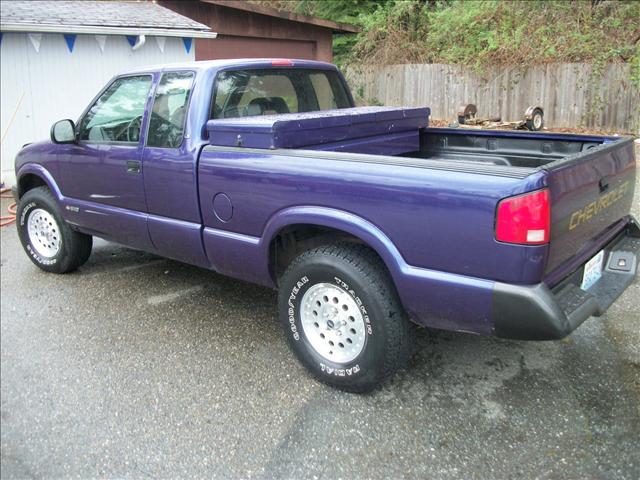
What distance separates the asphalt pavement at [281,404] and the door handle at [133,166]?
112cm

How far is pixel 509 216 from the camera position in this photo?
8.18 ft

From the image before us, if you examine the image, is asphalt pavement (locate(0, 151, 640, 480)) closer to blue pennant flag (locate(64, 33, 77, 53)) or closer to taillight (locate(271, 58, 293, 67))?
taillight (locate(271, 58, 293, 67))

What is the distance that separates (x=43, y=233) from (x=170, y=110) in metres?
2.22

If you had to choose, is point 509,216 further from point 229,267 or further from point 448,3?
point 448,3

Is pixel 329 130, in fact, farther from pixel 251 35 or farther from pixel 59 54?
pixel 251 35

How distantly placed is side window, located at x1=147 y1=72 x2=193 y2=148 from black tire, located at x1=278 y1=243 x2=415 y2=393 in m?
1.38

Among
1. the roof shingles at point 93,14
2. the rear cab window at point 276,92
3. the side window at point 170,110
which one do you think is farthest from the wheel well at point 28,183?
the roof shingles at point 93,14

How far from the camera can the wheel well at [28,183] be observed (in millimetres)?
5559

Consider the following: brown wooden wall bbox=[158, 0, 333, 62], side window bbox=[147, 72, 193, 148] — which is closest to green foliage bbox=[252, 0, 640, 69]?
brown wooden wall bbox=[158, 0, 333, 62]

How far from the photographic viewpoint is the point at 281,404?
3.26 meters

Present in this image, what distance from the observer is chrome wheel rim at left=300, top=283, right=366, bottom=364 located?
10.5ft

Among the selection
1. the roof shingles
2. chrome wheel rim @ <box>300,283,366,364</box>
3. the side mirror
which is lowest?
chrome wheel rim @ <box>300,283,366,364</box>

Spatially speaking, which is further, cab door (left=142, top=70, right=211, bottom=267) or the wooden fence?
the wooden fence

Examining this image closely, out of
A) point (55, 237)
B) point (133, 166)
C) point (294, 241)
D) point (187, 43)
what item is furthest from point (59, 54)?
point (294, 241)
